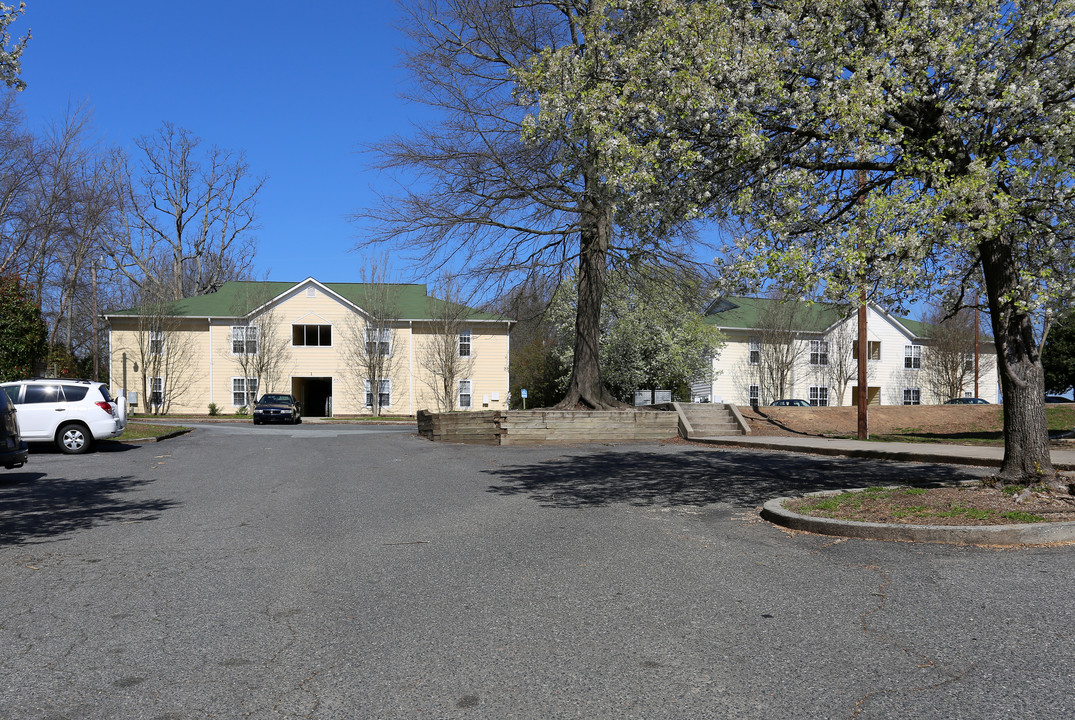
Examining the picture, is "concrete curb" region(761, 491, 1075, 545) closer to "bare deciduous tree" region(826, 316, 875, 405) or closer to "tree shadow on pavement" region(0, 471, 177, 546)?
"tree shadow on pavement" region(0, 471, 177, 546)

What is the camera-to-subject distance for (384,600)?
553 cm

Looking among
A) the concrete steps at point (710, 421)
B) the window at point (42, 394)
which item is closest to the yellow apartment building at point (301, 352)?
the concrete steps at point (710, 421)

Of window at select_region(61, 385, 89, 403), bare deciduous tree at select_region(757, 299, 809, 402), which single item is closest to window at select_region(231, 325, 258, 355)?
window at select_region(61, 385, 89, 403)

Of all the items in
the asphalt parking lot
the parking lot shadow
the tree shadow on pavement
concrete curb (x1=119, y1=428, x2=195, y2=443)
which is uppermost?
concrete curb (x1=119, y1=428, x2=195, y2=443)

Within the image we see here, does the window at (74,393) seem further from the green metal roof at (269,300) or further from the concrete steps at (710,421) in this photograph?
the green metal roof at (269,300)

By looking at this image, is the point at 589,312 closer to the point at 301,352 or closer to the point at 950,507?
the point at 950,507

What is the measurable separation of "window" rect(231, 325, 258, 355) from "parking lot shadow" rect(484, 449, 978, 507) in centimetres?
3352

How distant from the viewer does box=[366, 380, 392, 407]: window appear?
46719mm

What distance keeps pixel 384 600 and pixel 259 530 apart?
3428mm

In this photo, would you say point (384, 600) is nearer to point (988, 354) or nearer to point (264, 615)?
point (264, 615)

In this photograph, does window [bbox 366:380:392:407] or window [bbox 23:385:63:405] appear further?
window [bbox 366:380:392:407]

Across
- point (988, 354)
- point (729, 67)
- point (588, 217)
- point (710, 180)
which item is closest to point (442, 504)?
point (710, 180)

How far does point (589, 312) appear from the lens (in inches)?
898

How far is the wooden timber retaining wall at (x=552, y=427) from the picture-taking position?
21.4m
